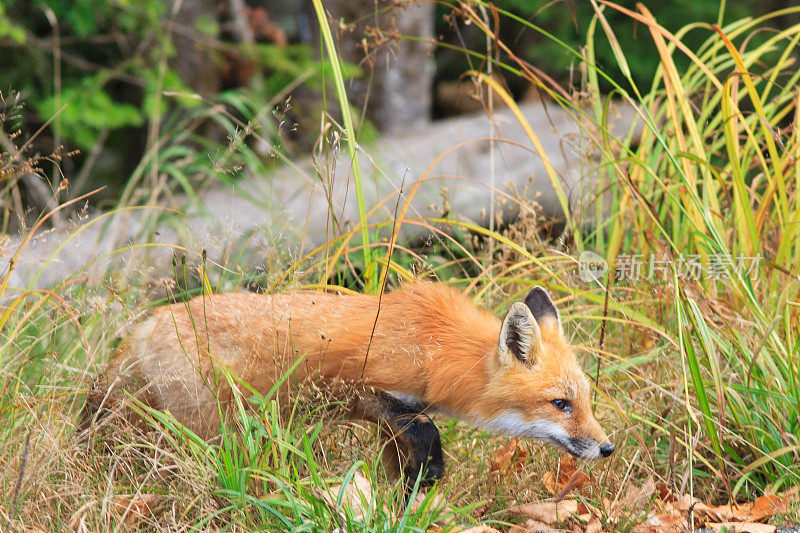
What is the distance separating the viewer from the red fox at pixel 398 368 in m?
2.86

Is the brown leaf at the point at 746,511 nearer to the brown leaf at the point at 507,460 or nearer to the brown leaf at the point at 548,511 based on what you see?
the brown leaf at the point at 548,511

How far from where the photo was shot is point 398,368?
2877mm

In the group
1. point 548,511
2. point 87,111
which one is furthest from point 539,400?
point 87,111

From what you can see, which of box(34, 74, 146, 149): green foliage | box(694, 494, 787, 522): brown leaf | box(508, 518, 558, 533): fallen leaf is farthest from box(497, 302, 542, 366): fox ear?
box(34, 74, 146, 149): green foliage

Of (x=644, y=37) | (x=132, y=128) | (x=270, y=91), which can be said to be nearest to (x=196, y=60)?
(x=270, y=91)

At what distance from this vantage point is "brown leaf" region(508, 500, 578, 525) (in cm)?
279

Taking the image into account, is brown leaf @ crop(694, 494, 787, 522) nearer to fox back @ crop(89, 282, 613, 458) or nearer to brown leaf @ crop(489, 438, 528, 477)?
fox back @ crop(89, 282, 613, 458)

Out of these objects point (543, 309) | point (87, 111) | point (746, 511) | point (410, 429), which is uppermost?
point (543, 309)

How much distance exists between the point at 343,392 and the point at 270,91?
552 centimetres

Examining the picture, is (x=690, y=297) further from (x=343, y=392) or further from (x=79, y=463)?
(x=79, y=463)

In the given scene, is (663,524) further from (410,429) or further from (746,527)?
(410,429)

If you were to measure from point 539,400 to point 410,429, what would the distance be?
517mm

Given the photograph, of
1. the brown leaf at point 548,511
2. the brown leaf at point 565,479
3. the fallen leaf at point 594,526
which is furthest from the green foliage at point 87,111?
the fallen leaf at point 594,526

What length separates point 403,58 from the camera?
8.28 meters
